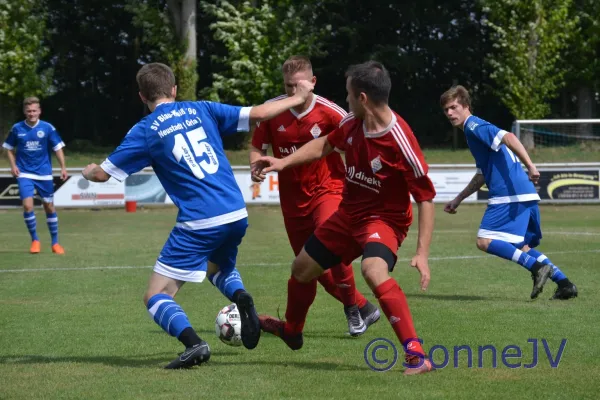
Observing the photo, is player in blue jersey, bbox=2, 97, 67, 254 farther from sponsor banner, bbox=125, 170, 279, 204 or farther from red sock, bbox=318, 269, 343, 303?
sponsor banner, bbox=125, 170, 279, 204

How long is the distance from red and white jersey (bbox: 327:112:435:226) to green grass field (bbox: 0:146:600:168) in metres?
19.3

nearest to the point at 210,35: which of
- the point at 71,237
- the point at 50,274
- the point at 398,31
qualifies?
the point at 398,31

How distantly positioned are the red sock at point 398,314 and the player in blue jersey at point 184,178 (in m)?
0.91

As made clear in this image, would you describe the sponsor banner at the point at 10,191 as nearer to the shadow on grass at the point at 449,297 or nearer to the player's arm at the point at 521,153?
the shadow on grass at the point at 449,297

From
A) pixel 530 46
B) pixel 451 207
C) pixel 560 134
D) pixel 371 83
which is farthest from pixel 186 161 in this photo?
pixel 530 46

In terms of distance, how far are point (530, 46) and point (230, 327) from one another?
3017cm

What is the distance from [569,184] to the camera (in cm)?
2386

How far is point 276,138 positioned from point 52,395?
3162mm

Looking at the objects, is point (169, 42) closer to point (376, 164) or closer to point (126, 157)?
point (126, 157)

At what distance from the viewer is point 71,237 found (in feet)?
57.4

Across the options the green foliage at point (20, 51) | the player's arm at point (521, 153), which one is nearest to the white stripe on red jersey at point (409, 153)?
the player's arm at point (521, 153)

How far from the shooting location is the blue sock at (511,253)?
9.38m

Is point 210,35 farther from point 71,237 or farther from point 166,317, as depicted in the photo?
point 166,317

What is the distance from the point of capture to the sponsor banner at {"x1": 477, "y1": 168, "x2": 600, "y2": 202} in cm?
2381
